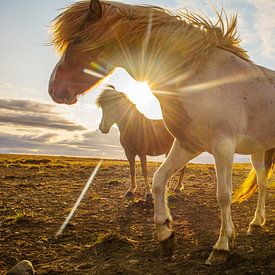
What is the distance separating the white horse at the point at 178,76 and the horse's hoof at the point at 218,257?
0.04 ft

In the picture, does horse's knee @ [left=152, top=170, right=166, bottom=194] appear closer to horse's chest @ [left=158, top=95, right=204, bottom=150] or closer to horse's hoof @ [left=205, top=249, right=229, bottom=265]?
horse's chest @ [left=158, top=95, right=204, bottom=150]

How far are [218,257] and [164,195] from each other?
973 mm

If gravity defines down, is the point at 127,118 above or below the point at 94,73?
below

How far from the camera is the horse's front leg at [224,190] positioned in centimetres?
338

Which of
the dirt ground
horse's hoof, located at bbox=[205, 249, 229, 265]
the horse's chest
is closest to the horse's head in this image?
the horse's chest

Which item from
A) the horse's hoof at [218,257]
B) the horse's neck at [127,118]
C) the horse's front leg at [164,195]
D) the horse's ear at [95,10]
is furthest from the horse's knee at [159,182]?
the horse's neck at [127,118]

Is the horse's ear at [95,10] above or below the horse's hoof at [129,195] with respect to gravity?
above

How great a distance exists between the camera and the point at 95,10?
3529 mm

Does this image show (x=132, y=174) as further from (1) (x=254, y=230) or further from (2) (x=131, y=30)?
(2) (x=131, y=30)

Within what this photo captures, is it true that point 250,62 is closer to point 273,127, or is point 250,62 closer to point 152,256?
point 273,127

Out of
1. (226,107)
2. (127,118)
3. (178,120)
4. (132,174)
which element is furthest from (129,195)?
(226,107)

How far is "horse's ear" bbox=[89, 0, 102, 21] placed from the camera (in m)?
3.45

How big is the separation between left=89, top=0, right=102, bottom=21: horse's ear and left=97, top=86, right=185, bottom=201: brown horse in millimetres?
6216

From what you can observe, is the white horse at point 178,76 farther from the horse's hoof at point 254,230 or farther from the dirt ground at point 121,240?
the horse's hoof at point 254,230
